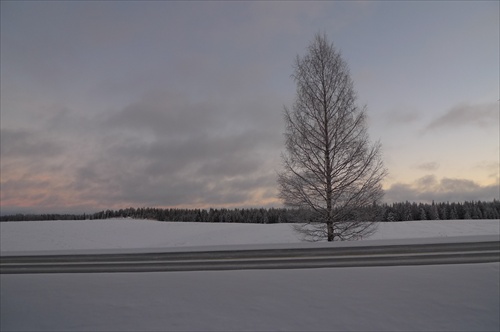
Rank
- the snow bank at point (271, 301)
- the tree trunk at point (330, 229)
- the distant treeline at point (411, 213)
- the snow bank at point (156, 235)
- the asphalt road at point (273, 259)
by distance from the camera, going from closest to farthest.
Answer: the snow bank at point (271, 301) → the asphalt road at point (273, 259) → the tree trunk at point (330, 229) → the snow bank at point (156, 235) → the distant treeline at point (411, 213)

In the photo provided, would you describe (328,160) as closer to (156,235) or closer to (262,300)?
(262,300)

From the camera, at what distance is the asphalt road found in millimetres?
10305

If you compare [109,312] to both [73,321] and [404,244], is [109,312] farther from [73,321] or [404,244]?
[404,244]

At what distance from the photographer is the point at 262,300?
8312 millimetres

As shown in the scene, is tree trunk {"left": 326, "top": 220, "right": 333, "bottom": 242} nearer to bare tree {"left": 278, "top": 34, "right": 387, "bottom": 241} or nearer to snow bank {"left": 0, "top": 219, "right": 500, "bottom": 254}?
bare tree {"left": 278, "top": 34, "right": 387, "bottom": 241}

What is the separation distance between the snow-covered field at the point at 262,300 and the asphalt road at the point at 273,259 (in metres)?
0.60

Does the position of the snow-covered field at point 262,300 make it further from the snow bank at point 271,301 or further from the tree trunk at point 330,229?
the tree trunk at point 330,229

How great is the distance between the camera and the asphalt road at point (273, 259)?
10305mm

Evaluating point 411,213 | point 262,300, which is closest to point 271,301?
point 262,300

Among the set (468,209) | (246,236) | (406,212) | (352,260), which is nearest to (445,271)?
(352,260)

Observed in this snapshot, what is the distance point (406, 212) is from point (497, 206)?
80.7 ft

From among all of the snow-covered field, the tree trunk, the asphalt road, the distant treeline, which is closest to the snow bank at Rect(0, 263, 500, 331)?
the snow-covered field

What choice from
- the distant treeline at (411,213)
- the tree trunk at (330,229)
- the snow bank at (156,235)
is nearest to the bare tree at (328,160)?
the tree trunk at (330,229)

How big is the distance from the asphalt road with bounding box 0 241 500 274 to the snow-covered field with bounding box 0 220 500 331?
60 centimetres
